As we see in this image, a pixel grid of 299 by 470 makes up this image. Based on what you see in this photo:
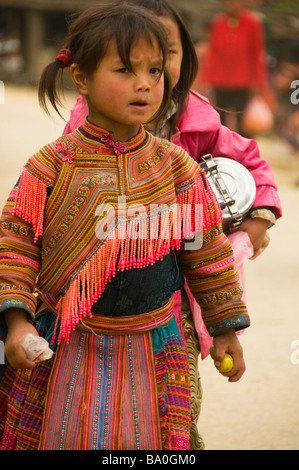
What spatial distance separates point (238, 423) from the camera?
419cm

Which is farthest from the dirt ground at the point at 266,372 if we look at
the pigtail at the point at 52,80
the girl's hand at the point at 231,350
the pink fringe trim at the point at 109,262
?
the girl's hand at the point at 231,350

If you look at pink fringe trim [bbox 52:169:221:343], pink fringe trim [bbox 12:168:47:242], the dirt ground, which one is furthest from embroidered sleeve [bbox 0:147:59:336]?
the dirt ground

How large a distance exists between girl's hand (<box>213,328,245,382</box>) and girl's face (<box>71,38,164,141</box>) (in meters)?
0.69

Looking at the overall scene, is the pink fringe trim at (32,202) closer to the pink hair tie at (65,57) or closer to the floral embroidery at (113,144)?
the floral embroidery at (113,144)

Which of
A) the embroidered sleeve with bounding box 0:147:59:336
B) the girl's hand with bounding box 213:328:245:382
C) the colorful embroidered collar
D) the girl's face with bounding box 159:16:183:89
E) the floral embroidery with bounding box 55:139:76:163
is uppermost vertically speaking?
the girl's face with bounding box 159:16:183:89

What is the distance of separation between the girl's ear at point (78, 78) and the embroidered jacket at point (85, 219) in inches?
4.3

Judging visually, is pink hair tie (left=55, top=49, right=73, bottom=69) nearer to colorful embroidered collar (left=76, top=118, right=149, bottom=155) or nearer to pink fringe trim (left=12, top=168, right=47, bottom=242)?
colorful embroidered collar (left=76, top=118, right=149, bottom=155)

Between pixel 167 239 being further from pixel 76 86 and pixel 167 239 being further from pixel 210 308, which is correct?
pixel 76 86

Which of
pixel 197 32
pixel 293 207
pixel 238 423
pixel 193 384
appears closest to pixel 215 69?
pixel 293 207

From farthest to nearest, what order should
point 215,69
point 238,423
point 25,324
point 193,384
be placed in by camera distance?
point 215,69, point 238,423, point 193,384, point 25,324

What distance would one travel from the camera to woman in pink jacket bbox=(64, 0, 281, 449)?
114 inches

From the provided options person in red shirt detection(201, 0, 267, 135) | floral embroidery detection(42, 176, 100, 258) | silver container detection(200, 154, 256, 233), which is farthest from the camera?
person in red shirt detection(201, 0, 267, 135)
